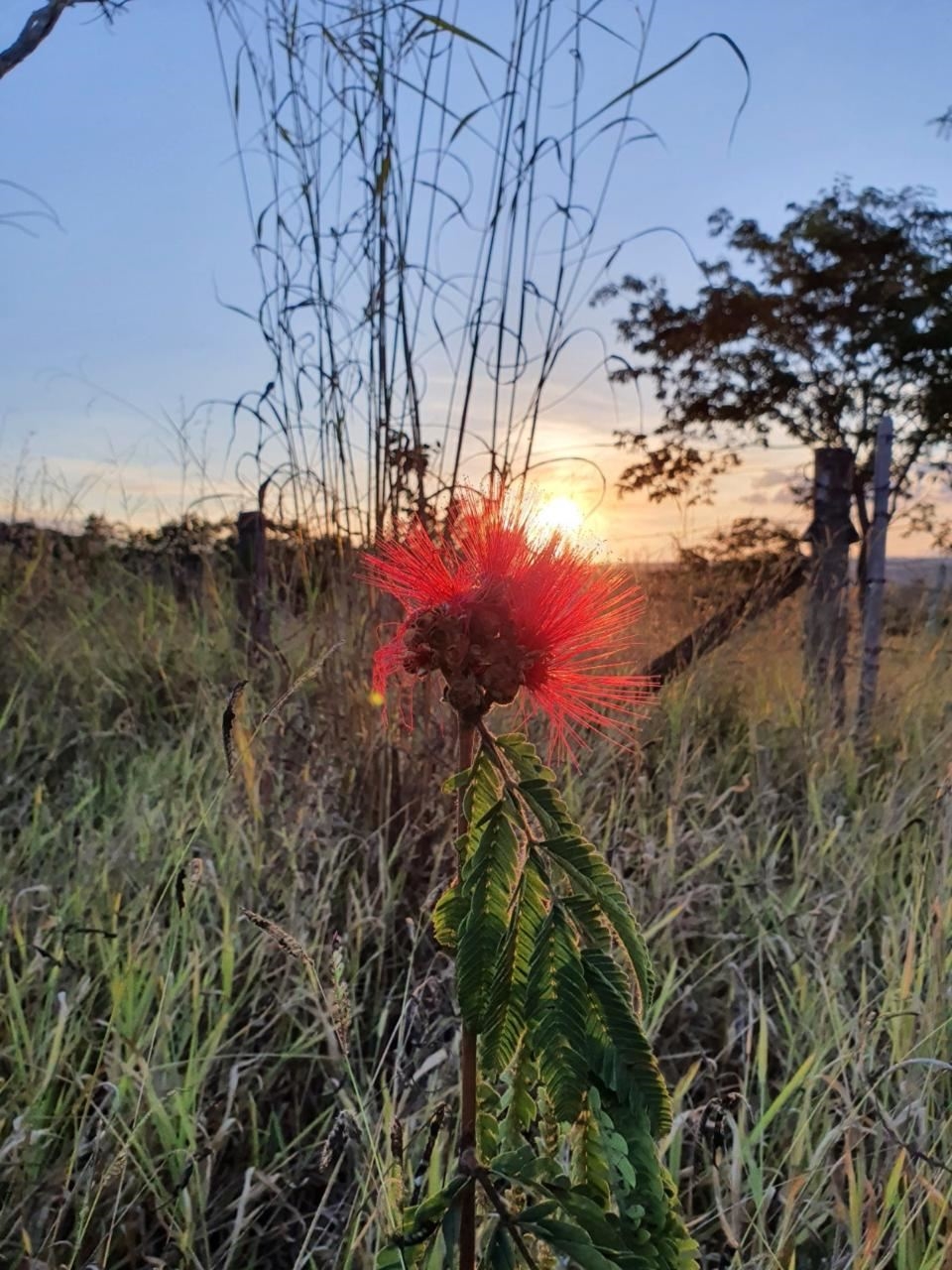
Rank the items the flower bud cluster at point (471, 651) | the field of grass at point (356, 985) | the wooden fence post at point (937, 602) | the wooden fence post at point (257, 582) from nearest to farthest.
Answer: the flower bud cluster at point (471, 651), the field of grass at point (356, 985), the wooden fence post at point (257, 582), the wooden fence post at point (937, 602)

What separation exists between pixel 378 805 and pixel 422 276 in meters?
1.17

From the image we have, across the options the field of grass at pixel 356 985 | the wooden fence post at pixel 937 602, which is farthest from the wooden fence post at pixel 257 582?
the wooden fence post at pixel 937 602

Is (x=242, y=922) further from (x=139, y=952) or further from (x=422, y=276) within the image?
(x=422, y=276)

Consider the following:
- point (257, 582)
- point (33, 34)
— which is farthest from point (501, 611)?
point (257, 582)

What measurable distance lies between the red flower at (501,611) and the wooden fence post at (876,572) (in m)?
3.30

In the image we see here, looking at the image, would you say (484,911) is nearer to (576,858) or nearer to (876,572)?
(576,858)

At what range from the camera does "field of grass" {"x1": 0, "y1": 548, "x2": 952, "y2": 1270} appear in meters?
1.20

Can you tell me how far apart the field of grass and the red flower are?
1.09 ft

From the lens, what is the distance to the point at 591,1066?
0.54 m

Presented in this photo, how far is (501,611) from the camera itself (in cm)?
55

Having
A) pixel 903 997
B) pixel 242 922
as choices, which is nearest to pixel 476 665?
pixel 903 997

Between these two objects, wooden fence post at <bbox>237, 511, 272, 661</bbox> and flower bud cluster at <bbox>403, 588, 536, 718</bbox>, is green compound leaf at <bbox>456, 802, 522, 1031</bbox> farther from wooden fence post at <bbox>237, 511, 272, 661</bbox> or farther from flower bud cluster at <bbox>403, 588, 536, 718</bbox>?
wooden fence post at <bbox>237, 511, 272, 661</bbox>

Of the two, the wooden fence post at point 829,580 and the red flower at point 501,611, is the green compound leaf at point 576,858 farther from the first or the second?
the wooden fence post at point 829,580

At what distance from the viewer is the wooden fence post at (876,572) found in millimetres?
3818
